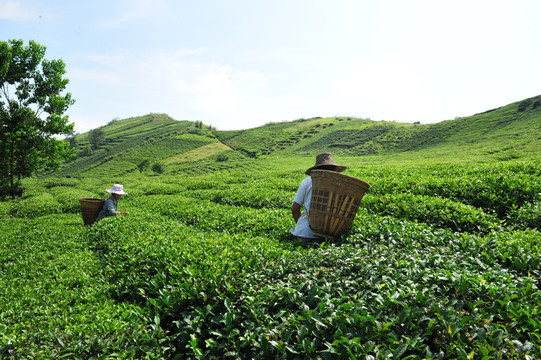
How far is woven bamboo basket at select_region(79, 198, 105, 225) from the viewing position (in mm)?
10797

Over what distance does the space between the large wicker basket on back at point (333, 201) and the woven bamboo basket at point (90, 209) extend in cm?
885

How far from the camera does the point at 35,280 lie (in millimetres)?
5730

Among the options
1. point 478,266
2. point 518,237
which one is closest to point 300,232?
point 478,266

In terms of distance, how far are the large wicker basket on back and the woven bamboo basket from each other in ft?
29.0

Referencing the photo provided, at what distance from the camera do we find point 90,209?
1086 cm

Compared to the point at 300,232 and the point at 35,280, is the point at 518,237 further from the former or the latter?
Answer: the point at 35,280

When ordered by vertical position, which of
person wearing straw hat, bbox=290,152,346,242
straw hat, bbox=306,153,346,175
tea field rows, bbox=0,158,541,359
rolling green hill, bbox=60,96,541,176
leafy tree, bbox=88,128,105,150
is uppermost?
leafy tree, bbox=88,128,105,150

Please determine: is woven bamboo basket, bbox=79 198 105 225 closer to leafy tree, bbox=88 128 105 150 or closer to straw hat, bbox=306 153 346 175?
straw hat, bbox=306 153 346 175

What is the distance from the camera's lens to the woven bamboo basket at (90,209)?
10797 mm

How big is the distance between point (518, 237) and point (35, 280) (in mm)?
9024

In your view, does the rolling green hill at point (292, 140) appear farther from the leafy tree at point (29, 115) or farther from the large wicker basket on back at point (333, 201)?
the large wicker basket on back at point (333, 201)

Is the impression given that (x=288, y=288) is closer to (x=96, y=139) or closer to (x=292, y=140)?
(x=292, y=140)

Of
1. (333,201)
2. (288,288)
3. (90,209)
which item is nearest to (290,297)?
(288,288)

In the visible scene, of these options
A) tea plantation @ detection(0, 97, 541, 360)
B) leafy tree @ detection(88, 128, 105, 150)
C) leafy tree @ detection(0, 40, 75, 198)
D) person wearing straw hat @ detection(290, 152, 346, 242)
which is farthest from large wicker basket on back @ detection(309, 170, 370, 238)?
leafy tree @ detection(88, 128, 105, 150)
